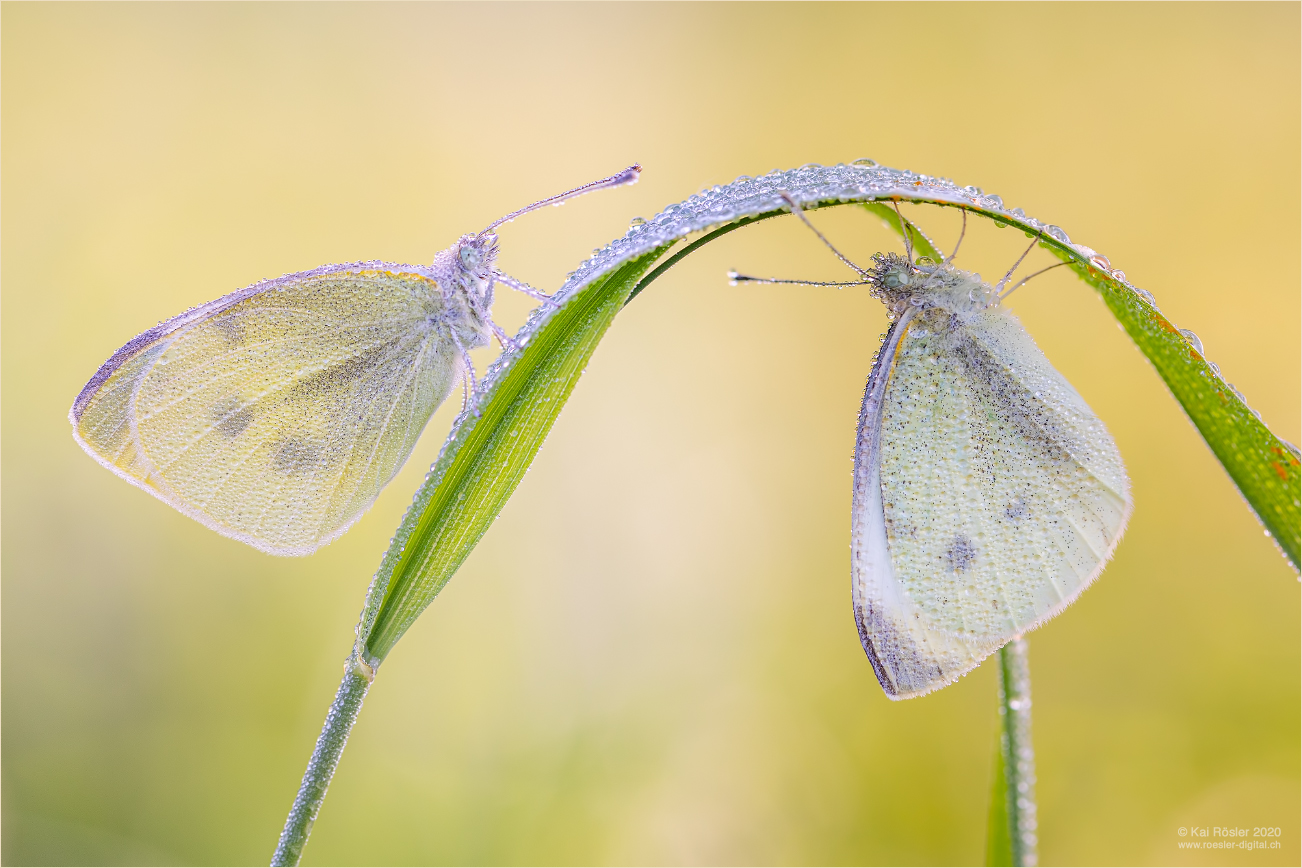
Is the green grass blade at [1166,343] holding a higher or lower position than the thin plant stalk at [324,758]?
higher

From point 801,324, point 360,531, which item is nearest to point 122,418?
point 360,531

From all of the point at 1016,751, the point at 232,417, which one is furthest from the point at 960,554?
the point at 232,417

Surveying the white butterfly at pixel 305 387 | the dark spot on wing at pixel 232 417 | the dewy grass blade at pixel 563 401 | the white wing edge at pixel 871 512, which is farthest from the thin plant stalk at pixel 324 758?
the dark spot on wing at pixel 232 417

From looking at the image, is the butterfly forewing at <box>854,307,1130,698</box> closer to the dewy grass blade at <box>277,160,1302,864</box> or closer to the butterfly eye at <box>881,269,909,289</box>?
the butterfly eye at <box>881,269,909,289</box>

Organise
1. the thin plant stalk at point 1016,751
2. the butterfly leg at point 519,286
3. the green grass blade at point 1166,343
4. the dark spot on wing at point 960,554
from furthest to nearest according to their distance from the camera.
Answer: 1. the butterfly leg at point 519,286
2. the dark spot on wing at point 960,554
3. the thin plant stalk at point 1016,751
4. the green grass blade at point 1166,343

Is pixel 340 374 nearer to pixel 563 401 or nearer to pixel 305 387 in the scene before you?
pixel 305 387

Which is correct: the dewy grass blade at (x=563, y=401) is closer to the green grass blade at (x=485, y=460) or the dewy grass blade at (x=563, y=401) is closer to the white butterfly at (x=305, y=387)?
the green grass blade at (x=485, y=460)
